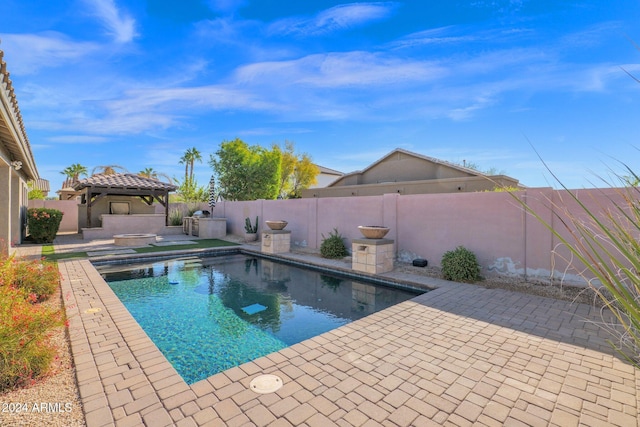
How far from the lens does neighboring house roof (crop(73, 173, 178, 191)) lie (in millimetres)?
16797

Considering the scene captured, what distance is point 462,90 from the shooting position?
1033 centimetres

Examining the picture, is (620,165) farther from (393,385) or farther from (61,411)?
(61,411)

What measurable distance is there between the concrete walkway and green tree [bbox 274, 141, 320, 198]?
31007 millimetres

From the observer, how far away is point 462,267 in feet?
25.8

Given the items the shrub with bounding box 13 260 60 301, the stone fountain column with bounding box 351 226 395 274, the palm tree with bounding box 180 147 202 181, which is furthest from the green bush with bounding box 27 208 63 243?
the palm tree with bounding box 180 147 202 181

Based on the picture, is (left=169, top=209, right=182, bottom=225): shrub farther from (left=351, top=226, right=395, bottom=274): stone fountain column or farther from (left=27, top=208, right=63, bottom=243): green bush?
(left=351, top=226, right=395, bottom=274): stone fountain column

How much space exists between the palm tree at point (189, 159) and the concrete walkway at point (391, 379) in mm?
39346

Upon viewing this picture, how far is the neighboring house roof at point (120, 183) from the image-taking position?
55.1 ft

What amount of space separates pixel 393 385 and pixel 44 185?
166 ft

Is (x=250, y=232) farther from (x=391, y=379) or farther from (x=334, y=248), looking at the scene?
(x=391, y=379)

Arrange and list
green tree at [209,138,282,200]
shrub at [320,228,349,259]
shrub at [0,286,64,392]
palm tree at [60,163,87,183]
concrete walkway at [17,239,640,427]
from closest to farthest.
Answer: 1. concrete walkway at [17,239,640,427]
2. shrub at [0,286,64,392]
3. shrub at [320,228,349,259]
4. green tree at [209,138,282,200]
5. palm tree at [60,163,87,183]

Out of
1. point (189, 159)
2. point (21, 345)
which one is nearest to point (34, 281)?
point (21, 345)

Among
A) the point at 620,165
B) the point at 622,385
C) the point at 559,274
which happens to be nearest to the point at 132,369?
the point at 620,165

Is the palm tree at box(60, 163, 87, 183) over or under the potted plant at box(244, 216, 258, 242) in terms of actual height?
over
